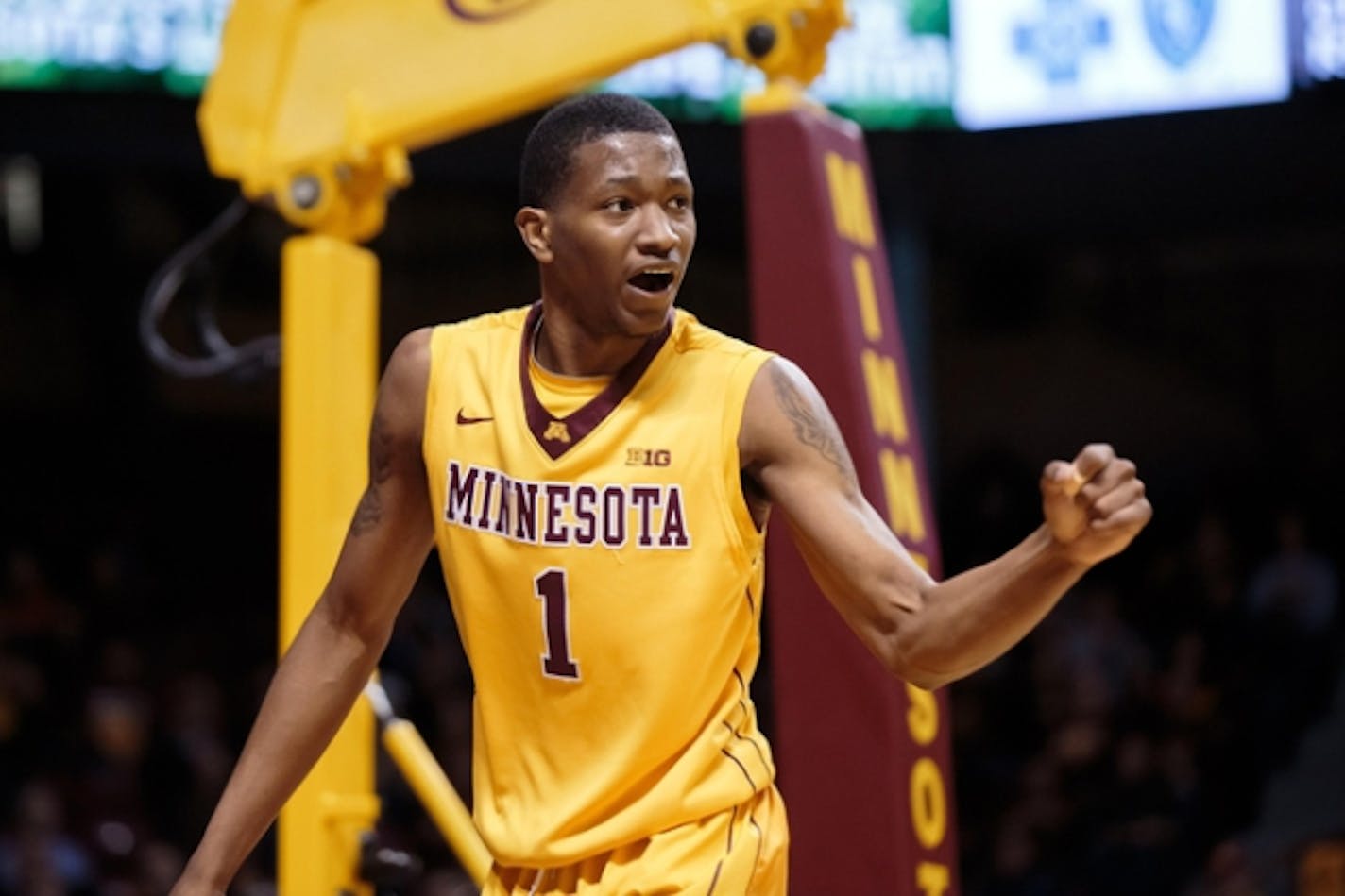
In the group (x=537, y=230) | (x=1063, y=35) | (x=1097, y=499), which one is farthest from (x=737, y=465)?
(x=1063, y=35)

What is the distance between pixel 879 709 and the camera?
12.3 ft

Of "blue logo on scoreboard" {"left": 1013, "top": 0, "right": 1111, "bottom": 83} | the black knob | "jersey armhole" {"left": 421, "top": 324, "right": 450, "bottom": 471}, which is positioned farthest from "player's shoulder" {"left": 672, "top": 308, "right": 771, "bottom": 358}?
"blue logo on scoreboard" {"left": 1013, "top": 0, "right": 1111, "bottom": 83}

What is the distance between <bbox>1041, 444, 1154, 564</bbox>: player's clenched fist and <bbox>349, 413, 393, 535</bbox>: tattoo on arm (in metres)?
1.21

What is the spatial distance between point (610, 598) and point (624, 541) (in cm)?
8

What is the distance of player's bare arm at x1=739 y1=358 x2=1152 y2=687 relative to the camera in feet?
7.74

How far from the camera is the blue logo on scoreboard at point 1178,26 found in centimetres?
947

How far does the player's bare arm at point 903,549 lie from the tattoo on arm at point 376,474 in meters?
0.61

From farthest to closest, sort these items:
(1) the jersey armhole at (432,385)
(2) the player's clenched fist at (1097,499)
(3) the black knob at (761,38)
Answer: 1. (3) the black knob at (761,38)
2. (1) the jersey armhole at (432,385)
3. (2) the player's clenched fist at (1097,499)

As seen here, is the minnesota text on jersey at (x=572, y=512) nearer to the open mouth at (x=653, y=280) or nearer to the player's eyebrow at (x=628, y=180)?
the open mouth at (x=653, y=280)

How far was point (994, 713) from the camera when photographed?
11.3m

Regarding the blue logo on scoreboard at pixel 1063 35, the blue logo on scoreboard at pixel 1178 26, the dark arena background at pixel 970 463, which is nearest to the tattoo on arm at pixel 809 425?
the dark arena background at pixel 970 463

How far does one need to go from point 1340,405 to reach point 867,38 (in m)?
5.93

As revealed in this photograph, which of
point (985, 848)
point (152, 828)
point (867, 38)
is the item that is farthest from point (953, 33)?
point (152, 828)

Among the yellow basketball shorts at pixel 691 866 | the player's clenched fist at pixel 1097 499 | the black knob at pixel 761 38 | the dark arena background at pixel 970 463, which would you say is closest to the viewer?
the player's clenched fist at pixel 1097 499
